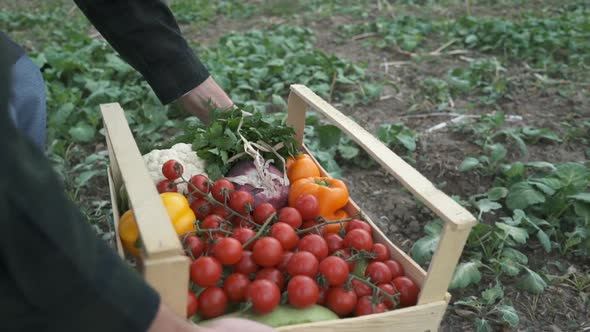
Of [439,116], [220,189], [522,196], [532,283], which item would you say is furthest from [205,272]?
[439,116]

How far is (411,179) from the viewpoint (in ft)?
4.47

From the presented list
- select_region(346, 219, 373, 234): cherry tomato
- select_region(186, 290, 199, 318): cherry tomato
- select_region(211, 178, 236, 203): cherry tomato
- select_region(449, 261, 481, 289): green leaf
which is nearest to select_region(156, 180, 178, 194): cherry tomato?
select_region(211, 178, 236, 203): cherry tomato

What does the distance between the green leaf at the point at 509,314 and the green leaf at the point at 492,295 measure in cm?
4

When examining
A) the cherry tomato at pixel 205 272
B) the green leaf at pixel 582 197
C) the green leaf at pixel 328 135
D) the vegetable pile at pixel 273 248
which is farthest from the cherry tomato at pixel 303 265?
the green leaf at pixel 328 135

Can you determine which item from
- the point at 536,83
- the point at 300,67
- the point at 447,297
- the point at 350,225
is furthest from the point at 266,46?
the point at 447,297

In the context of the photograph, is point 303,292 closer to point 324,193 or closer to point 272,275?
point 272,275

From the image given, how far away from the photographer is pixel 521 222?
7.94ft

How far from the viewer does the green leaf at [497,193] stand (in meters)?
2.56

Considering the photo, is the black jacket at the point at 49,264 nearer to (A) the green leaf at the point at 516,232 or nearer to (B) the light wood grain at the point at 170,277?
(B) the light wood grain at the point at 170,277

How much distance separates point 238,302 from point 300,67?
3.26 meters

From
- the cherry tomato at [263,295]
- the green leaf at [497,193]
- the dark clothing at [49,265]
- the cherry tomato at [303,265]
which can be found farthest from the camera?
the green leaf at [497,193]

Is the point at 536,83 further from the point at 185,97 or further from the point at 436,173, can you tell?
the point at 185,97

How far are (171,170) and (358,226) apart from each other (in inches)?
26.2

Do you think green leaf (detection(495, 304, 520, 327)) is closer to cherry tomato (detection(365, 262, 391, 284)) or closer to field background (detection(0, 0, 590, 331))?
field background (detection(0, 0, 590, 331))
